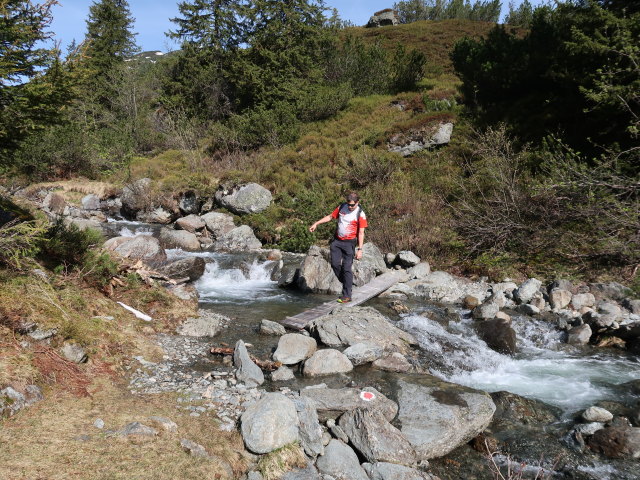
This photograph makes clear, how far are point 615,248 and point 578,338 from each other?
3.60 metres

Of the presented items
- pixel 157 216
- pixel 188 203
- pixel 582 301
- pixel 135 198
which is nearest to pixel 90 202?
pixel 135 198

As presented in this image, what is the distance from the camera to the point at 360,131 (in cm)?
2228

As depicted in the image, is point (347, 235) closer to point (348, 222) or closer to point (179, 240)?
point (348, 222)

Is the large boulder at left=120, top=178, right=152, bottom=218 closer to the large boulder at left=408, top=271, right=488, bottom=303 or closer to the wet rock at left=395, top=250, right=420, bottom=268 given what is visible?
the wet rock at left=395, top=250, right=420, bottom=268

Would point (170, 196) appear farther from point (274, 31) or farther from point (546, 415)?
point (546, 415)

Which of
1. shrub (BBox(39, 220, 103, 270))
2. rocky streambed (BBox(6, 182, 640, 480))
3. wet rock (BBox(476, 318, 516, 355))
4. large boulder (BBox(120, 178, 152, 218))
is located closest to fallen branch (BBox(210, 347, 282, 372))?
rocky streambed (BBox(6, 182, 640, 480))

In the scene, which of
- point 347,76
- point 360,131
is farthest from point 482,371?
point 347,76

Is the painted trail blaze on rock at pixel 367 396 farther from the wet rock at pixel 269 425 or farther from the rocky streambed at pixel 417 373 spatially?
the wet rock at pixel 269 425

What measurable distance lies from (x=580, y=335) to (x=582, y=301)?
155 centimetres

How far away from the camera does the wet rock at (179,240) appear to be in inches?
534

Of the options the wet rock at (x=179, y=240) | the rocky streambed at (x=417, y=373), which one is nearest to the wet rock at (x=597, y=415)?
the rocky streambed at (x=417, y=373)

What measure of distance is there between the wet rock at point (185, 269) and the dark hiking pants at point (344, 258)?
145 inches

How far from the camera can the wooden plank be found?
7424 millimetres

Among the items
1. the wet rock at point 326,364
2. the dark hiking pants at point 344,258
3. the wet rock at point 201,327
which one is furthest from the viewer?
the dark hiking pants at point 344,258
